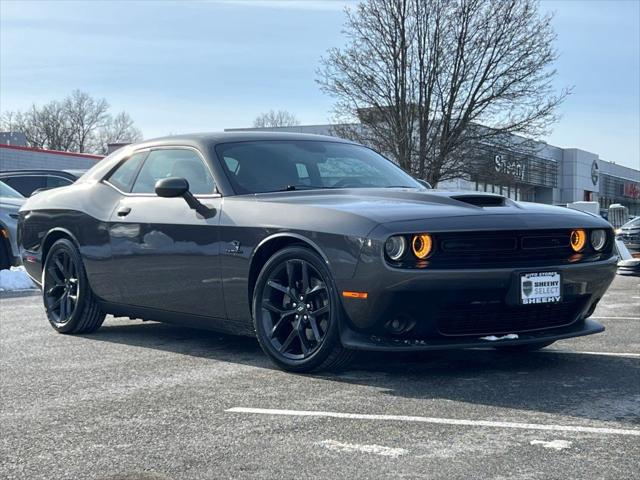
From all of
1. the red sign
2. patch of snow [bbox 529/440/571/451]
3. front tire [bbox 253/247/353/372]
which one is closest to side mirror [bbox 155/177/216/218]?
front tire [bbox 253/247/353/372]

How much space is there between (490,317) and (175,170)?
8.30 feet

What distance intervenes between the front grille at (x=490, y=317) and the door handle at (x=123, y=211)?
8.47ft

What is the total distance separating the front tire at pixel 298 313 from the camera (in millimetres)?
5082

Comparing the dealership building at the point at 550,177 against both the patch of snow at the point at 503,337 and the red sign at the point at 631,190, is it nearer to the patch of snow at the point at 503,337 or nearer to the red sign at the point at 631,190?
the red sign at the point at 631,190

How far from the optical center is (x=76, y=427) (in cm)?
408

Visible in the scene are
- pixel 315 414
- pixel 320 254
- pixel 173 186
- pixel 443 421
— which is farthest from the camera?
pixel 173 186

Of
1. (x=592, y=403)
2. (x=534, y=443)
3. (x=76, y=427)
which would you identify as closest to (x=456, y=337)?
(x=592, y=403)

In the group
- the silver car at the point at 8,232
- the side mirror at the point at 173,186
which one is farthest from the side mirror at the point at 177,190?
the silver car at the point at 8,232

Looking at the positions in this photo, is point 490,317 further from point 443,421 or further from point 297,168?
point 297,168

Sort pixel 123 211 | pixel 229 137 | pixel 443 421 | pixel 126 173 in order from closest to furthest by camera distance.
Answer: pixel 443 421 < pixel 229 137 < pixel 123 211 < pixel 126 173

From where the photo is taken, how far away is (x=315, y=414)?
423 cm

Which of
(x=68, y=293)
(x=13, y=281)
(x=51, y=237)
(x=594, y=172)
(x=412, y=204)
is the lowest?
(x=13, y=281)

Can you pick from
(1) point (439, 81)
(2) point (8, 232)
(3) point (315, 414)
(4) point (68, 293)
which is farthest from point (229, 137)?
(1) point (439, 81)

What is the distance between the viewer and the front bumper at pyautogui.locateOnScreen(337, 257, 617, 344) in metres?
4.82
